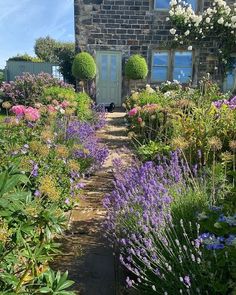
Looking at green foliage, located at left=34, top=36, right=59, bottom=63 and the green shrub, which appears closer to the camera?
the green shrub

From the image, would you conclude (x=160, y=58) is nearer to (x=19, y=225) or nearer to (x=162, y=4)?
(x=162, y=4)

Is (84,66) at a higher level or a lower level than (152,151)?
higher

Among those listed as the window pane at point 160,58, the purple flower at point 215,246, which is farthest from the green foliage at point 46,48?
the purple flower at point 215,246

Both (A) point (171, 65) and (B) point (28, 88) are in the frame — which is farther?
(A) point (171, 65)

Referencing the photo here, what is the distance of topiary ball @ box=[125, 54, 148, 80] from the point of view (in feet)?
47.0

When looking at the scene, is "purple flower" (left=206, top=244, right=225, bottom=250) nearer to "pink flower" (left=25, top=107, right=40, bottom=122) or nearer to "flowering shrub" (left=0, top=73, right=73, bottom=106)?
"pink flower" (left=25, top=107, right=40, bottom=122)

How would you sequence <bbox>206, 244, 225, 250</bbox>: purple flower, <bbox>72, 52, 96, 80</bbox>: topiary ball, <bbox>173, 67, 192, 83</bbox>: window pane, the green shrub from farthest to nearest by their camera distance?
<bbox>173, 67, 192, 83</bbox>: window pane, <bbox>72, 52, 96, 80</bbox>: topiary ball, the green shrub, <bbox>206, 244, 225, 250</bbox>: purple flower

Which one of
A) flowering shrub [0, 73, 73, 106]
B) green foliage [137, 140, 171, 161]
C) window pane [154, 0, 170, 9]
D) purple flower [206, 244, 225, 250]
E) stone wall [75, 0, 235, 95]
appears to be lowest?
green foliage [137, 140, 171, 161]

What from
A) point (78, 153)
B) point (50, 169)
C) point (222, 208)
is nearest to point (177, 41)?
point (78, 153)

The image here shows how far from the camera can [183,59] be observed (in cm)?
1545

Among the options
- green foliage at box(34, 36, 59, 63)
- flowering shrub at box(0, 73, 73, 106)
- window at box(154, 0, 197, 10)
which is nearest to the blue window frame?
window at box(154, 0, 197, 10)

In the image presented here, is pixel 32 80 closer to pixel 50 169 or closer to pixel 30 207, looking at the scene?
pixel 50 169

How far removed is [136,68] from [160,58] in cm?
159

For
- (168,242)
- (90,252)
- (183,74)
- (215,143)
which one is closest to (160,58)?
(183,74)
